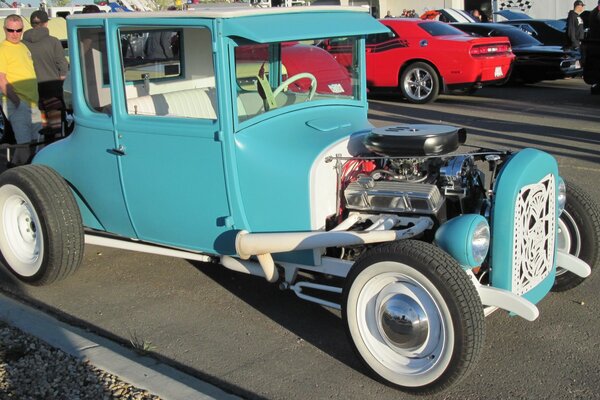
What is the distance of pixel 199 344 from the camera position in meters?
4.07

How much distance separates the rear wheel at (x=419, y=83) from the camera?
12.9 m

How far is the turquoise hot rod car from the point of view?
3.45 meters

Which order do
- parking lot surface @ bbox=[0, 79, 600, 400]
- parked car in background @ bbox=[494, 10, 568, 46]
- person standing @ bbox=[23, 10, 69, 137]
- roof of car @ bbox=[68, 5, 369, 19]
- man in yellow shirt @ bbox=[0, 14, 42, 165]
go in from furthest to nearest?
parked car in background @ bbox=[494, 10, 568, 46] < person standing @ bbox=[23, 10, 69, 137] < man in yellow shirt @ bbox=[0, 14, 42, 165] < roof of car @ bbox=[68, 5, 369, 19] < parking lot surface @ bbox=[0, 79, 600, 400]

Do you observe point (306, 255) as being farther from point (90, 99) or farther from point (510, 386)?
point (90, 99)

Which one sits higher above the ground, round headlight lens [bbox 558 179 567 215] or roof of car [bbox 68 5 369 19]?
roof of car [bbox 68 5 369 19]

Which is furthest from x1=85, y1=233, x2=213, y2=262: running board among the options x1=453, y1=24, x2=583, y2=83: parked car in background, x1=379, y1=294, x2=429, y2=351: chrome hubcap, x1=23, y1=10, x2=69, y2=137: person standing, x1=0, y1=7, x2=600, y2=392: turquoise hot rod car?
x1=453, y1=24, x2=583, y2=83: parked car in background

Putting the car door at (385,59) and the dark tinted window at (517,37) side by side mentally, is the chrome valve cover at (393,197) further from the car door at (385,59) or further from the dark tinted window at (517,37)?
the dark tinted window at (517,37)

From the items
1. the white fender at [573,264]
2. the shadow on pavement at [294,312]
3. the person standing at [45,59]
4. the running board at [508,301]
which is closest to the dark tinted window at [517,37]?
the person standing at [45,59]

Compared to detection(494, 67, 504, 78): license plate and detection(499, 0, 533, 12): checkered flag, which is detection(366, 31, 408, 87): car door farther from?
detection(499, 0, 533, 12): checkered flag

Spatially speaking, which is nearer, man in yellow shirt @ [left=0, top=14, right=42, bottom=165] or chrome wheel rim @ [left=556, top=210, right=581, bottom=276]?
chrome wheel rim @ [left=556, top=210, right=581, bottom=276]

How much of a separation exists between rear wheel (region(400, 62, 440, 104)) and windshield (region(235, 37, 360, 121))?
830 cm

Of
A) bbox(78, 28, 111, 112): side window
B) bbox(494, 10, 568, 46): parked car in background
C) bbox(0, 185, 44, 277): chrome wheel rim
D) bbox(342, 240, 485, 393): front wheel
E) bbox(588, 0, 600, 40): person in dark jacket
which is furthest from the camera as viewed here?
bbox(494, 10, 568, 46): parked car in background

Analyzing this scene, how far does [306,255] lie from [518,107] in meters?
9.20

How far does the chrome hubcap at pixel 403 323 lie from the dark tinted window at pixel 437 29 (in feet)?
33.9
